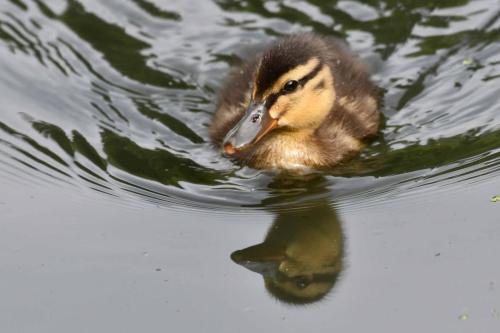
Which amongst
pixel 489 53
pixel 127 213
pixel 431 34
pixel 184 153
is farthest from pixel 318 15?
pixel 127 213

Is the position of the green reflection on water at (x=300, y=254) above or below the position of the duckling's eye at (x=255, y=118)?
below

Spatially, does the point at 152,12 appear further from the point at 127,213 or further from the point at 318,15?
the point at 127,213

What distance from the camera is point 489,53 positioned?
5941 millimetres

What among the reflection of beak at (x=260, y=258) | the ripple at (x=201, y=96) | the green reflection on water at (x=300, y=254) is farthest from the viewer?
the ripple at (x=201, y=96)

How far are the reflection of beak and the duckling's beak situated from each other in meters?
0.69

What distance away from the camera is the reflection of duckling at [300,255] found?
392cm

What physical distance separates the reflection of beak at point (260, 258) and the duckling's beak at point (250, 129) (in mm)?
689

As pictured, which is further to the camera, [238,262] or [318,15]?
[318,15]

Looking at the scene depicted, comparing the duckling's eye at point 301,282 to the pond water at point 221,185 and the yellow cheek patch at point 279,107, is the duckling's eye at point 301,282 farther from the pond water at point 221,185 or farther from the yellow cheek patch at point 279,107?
the yellow cheek patch at point 279,107

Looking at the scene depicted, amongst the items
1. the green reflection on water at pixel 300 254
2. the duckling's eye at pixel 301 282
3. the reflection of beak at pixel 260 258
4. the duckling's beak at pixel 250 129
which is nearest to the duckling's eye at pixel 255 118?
the duckling's beak at pixel 250 129

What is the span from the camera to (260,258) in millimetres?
4105

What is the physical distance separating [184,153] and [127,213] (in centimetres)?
85

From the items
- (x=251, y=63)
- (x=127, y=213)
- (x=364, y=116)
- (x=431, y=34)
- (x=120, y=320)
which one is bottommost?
(x=120, y=320)

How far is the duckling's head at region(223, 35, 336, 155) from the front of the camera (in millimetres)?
4750
